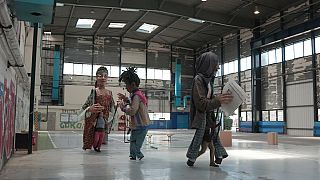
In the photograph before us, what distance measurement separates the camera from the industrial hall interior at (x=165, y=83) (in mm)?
5176

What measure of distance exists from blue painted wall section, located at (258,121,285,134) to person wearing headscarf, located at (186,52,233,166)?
2447cm

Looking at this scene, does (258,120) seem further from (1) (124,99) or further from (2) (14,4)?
(2) (14,4)

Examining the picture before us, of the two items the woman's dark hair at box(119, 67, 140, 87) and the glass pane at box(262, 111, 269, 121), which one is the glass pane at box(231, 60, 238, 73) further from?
the woman's dark hair at box(119, 67, 140, 87)

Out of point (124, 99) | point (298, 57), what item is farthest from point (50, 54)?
point (124, 99)

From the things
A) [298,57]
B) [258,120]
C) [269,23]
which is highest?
[269,23]

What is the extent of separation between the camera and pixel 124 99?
6.43 meters

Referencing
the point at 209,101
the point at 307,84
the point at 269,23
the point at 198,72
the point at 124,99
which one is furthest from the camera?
the point at 269,23

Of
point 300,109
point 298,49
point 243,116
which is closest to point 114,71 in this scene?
point 243,116

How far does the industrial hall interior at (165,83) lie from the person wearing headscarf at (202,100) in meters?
0.02

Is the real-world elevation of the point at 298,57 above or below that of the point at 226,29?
below

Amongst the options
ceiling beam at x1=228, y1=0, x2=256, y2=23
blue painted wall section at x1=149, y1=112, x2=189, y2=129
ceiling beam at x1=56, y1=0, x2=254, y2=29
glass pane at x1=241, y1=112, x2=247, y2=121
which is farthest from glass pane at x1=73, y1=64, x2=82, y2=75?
glass pane at x1=241, y1=112, x2=247, y2=121

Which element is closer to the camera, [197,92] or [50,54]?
[197,92]

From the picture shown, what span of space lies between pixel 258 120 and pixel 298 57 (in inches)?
271

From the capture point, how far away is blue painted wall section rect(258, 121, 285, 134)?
28027 millimetres
